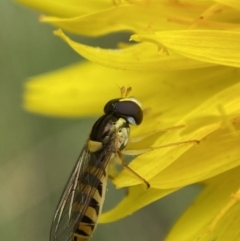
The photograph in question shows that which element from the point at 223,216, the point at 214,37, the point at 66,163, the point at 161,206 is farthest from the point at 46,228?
the point at 214,37

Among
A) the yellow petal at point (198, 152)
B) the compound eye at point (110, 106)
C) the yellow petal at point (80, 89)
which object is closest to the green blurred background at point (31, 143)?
the yellow petal at point (80, 89)

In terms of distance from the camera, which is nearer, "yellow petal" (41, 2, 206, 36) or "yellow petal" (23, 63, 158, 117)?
"yellow petal" (41, 2, 206, 36)

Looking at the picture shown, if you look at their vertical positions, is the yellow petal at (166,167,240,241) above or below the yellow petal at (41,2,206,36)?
below

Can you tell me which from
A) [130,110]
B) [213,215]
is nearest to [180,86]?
[130,110]

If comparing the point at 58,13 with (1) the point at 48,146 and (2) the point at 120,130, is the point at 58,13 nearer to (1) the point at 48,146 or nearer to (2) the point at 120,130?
(2) the point at 120,130

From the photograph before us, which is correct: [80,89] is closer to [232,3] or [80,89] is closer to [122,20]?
[122,20]

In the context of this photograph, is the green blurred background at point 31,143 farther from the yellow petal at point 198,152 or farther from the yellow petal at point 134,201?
the yellow petal at point 198,152

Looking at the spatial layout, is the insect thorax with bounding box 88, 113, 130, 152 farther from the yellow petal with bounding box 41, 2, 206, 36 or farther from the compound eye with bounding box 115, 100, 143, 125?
the yellow petal with bounding box 41, 2, 206, 36

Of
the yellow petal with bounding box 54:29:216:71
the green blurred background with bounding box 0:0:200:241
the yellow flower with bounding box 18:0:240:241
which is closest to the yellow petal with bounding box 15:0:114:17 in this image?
the yellow flower with bounding box 18:0:240:241
